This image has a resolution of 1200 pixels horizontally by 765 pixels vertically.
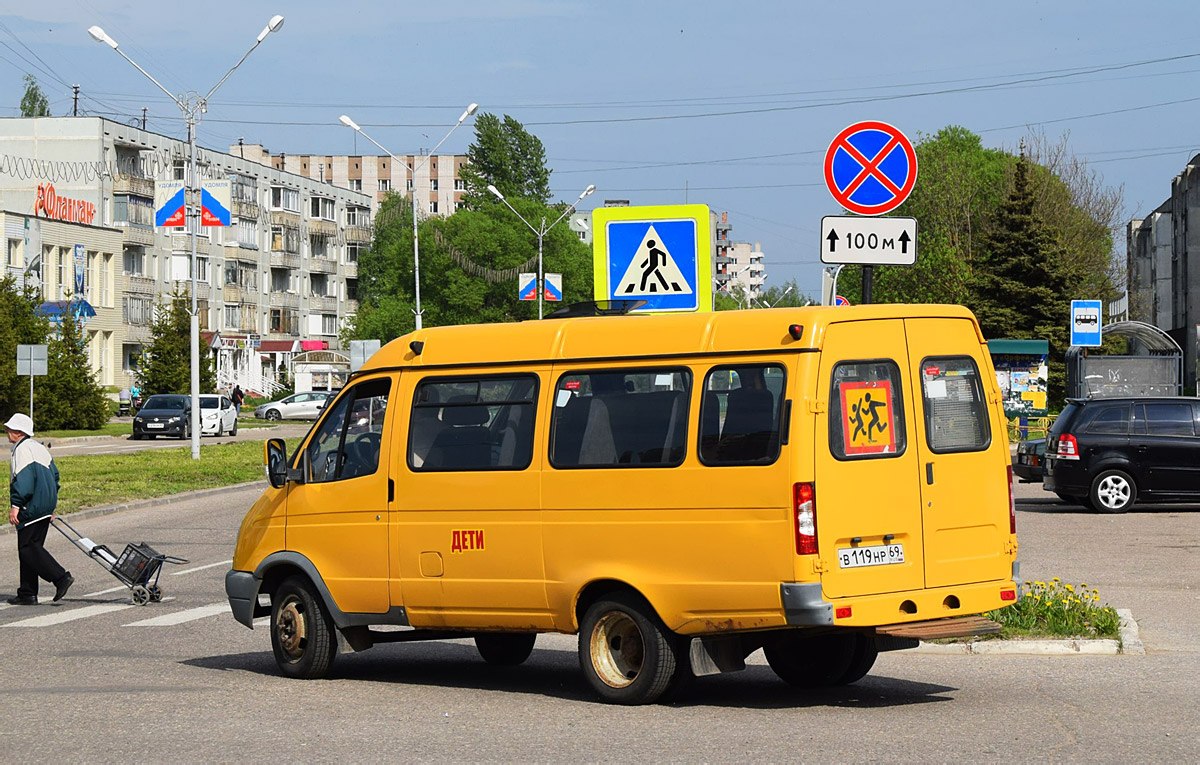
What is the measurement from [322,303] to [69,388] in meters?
69.8

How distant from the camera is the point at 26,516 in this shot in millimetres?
15766

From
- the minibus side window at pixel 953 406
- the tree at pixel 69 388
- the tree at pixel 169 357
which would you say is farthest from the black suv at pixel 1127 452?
the tree at pixel 169 357

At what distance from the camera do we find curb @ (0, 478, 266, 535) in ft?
86.7

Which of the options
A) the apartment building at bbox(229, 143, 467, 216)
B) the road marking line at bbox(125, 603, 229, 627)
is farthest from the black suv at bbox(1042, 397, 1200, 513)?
the apartment building at bbox(229, 143, 467, 216)

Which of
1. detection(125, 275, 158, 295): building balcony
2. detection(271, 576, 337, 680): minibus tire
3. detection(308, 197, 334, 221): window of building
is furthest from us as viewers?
detection(308, 197, 334, 221): window of building

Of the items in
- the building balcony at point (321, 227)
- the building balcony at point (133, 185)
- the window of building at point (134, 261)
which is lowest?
the window of building at point (134, 261)

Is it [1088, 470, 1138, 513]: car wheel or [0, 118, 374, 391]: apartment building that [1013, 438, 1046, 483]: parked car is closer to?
[1088, 470, 1138, 513]: car wheel

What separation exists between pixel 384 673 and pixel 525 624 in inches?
70.0

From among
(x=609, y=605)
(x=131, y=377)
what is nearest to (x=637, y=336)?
(x=609, y=605)

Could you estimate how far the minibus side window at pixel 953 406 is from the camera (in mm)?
9477

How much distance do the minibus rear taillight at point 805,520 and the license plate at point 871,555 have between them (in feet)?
0.63

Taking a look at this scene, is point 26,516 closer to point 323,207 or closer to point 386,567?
point 386,567

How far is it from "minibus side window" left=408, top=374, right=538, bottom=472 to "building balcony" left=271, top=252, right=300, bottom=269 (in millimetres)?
115810

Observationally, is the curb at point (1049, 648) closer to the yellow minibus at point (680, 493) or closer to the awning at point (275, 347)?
the yellow minibus at point (680, 493)
